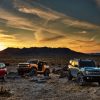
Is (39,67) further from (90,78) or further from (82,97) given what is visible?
(82,97)

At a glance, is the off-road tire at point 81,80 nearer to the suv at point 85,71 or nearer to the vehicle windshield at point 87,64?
the suv at point 85,71

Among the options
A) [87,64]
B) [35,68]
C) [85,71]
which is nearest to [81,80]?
[85,71]

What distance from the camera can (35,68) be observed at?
48781 mm

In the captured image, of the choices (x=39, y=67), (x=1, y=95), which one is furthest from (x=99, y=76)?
(x=39, y=67)

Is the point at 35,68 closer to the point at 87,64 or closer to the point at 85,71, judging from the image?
the point at 87,64

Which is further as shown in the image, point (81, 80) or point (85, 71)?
point (81, 80)

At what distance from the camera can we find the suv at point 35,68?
48000mm

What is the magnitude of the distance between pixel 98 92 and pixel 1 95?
6496mm

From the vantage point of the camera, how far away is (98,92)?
2538 cm

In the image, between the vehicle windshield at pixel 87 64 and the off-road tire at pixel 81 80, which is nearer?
the off-road tire at pixel 81 80

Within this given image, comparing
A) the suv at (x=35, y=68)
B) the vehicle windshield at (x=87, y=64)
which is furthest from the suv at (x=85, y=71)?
the suv at (x=35, y=68)

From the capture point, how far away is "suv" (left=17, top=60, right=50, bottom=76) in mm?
48000

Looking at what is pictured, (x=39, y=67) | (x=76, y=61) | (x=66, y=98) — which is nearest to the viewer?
(x=66, y=98)

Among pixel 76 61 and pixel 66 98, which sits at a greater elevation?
pixel 76 61
